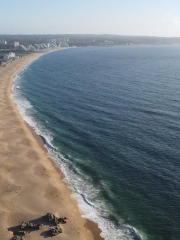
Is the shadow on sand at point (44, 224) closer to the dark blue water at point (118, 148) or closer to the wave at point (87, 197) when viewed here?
the wave at point (87, 197)

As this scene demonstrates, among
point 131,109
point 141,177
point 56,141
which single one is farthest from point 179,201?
point 131,109

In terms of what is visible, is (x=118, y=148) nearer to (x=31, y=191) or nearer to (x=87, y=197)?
(x=87, y=197)

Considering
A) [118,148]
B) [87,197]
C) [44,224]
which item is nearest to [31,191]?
[87,197]

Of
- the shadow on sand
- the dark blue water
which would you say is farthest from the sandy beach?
the dark blue water

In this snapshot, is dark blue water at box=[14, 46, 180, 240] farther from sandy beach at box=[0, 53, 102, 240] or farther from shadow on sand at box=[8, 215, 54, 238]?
shadow on sand at box=[8, 215, 54, 238]

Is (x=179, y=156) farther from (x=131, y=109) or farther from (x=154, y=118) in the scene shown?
(x=131, y=109)
